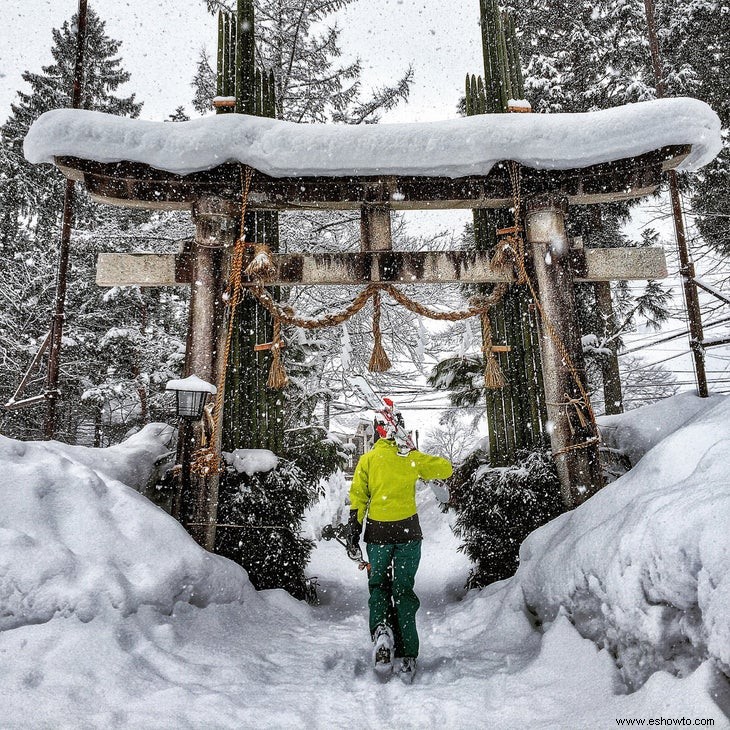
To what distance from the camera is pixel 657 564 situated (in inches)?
105

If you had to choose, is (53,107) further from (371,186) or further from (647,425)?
(647,425)

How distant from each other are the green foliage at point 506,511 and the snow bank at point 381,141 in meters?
3.27

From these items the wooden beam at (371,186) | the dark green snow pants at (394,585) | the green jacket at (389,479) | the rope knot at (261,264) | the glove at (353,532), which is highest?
the wooden beam at (371,186)

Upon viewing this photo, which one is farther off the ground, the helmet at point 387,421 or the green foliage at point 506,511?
the helmet at point 387,421

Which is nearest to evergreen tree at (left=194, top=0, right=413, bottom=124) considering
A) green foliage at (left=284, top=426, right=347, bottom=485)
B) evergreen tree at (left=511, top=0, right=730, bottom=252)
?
evergreen tree at (left=511, top=0, right=730, bottom=252)

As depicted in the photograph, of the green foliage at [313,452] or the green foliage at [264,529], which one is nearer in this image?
the green foliage at [264,529]

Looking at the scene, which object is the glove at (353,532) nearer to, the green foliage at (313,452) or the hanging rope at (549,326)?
the green foliage at (313,452)

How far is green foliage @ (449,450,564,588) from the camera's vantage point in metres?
5.38

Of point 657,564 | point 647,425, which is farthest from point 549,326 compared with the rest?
point 657,564

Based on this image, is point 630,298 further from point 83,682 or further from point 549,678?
point 83,682

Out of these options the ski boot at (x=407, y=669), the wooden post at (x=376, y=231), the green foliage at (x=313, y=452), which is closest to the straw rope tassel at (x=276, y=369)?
the green foliage at (x=313, y=452)

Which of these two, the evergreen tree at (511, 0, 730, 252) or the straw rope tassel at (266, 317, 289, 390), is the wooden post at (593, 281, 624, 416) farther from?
the straw rope tassel at (266, 317, 289, 390)

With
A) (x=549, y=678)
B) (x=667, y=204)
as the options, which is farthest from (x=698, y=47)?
(x=549, y=678)

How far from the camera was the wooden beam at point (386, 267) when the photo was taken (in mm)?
→ 5984
